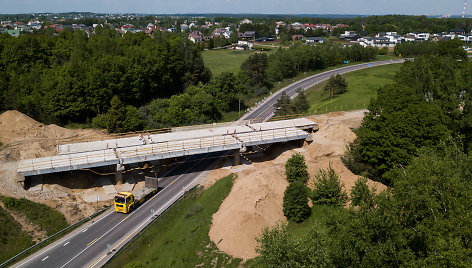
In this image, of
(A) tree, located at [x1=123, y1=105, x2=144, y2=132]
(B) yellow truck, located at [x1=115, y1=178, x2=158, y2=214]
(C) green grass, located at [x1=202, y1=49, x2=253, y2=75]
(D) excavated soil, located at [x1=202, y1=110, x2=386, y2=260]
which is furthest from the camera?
(C) green grass, located at [x1=202, y1=49, x2=253, y2=75]

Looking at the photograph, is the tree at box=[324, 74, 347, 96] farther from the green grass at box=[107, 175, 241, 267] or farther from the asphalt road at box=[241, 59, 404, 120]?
the green grass at box=[107, 175, 241, 267]

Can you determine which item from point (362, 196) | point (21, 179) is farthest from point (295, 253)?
point (21, 179)

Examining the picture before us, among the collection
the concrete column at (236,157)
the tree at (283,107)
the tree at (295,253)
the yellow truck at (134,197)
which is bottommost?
the yellow truck at (134,197)

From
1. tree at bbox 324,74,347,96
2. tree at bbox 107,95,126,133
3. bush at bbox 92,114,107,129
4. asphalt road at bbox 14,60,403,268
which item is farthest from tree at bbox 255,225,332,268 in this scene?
tree at bbox 324,74,347,96

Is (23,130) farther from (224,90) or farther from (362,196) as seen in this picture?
(362,196)

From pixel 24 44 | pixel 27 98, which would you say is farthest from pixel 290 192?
pixel 24 44

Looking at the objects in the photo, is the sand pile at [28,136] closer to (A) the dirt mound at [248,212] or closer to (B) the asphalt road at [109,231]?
(B) the asphalt road at [109,231]

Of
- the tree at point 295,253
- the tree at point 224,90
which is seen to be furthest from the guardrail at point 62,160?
the tree at point 224,90
